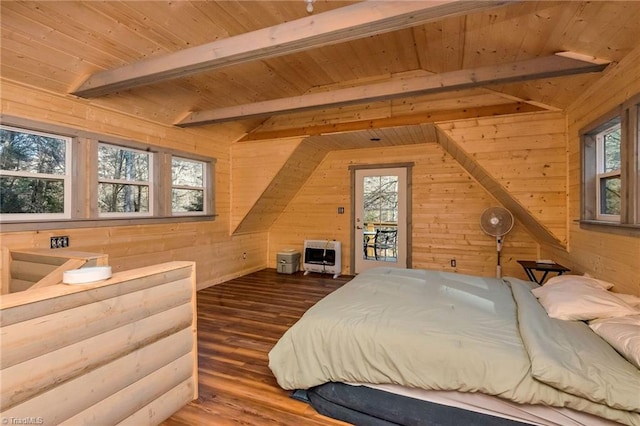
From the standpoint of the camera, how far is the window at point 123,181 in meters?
3.56

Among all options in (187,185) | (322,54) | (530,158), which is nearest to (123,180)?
(187,185)

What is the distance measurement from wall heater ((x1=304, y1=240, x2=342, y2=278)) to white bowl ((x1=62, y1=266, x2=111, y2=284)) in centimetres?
432

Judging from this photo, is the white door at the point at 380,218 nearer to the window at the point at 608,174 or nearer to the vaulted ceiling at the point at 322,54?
the vaulted ceiling at the point at 322,54

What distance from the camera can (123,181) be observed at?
3.75m

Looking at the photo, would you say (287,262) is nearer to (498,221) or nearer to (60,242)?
(60,242)

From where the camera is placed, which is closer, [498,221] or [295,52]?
[295,52]

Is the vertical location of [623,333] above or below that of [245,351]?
above

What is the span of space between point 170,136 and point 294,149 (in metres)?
1.81

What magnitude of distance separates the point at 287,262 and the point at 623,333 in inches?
190

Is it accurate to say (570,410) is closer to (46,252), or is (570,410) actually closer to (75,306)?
(75,306)

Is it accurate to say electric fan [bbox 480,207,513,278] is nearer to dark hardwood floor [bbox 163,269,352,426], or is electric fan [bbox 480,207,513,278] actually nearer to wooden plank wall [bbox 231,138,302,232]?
dark hardwood floor [bbox 163,269,352,426]

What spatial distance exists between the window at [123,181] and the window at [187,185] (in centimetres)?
39

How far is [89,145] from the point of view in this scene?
3.33 meters


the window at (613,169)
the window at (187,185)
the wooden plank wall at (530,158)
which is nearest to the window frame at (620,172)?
the window at (613,169)
